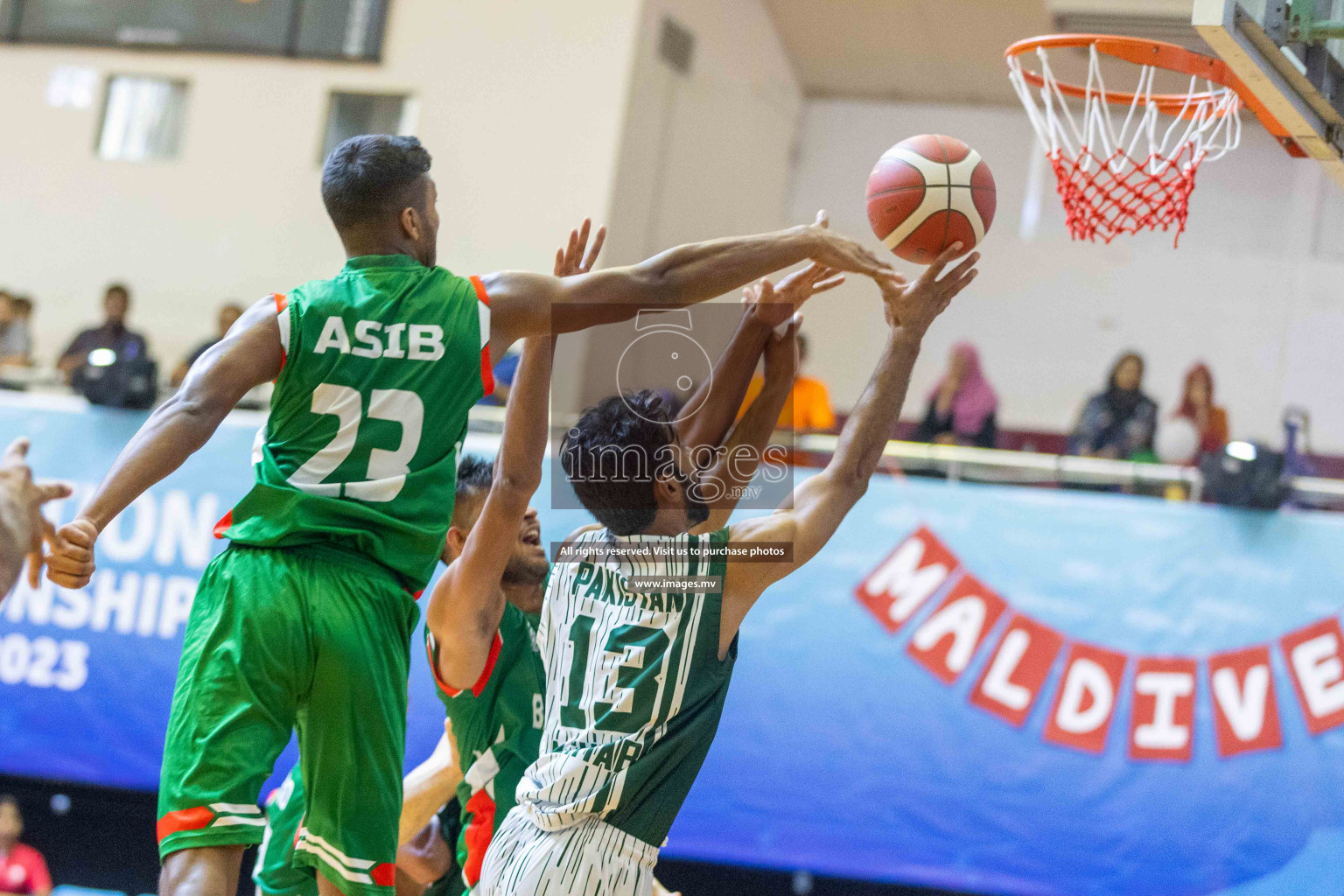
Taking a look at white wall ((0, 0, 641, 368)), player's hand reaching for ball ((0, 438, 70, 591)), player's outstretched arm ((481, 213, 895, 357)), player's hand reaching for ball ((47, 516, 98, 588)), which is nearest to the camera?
player's hand reaching for ball ((0, 438, 70, 591))

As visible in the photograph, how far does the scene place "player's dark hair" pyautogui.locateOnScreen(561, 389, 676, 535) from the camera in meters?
3.29

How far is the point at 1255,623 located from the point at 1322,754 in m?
0.69

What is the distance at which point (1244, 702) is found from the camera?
22.1 ft

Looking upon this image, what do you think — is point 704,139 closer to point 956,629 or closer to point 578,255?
point 956,629

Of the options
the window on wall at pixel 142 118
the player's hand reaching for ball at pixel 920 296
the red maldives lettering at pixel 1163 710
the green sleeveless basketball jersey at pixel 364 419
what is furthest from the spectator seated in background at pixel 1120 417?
the window on wall at pixel 142 118

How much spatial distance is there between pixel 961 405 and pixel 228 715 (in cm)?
769

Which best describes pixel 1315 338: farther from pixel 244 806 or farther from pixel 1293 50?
pixel 244 806

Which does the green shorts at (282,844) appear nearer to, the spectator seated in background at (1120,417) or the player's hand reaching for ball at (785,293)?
the player's hand reaching for ball at (785,293)

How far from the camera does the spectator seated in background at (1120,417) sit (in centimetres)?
862

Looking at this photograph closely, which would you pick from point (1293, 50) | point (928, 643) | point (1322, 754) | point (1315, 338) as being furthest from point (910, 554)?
point (1315, 338)

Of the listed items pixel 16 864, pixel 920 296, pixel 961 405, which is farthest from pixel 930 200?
pixel 16 864

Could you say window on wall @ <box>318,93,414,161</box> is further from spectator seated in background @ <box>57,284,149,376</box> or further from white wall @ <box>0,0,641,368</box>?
spectator seated in background @ <box>57,284,149,376</box>

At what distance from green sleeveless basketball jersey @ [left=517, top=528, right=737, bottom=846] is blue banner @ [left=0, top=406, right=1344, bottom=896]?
3.90 m

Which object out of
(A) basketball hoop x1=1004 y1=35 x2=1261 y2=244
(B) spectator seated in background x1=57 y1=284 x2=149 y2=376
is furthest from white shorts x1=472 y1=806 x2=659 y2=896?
(B) spectator seated in background x1=57 y1=284 x2=149 y2=376
